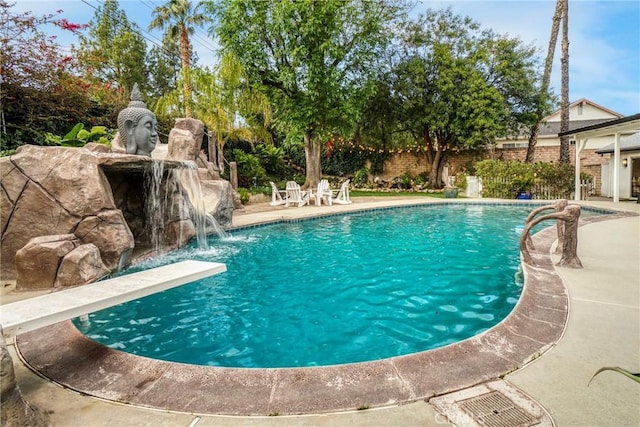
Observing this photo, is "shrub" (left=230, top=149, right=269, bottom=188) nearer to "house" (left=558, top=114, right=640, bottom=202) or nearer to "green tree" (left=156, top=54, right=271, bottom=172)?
"green tree" (left=156, top=54, right=271, bottom=172)

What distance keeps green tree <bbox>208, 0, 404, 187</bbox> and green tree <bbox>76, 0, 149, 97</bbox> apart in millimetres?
13093

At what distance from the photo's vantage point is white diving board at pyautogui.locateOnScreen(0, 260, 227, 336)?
2.18 metres

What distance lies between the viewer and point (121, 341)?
303 cm

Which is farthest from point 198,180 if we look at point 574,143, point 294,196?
point 574,143

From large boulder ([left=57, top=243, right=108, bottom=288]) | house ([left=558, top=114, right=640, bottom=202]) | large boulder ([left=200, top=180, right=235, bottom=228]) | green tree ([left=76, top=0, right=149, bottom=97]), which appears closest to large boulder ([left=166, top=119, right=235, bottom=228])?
large boulder ([left=200, top=180, right=235, bottom=228])

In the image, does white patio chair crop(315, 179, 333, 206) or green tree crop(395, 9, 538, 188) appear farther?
green tree crop(395, 9, 538, 188)

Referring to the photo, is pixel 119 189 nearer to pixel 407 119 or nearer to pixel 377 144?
pixel 407 119

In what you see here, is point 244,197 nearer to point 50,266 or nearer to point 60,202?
point 60,202

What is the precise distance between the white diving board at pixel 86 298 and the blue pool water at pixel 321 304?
A: 499 millimetres

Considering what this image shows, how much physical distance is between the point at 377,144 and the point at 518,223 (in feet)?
46.8

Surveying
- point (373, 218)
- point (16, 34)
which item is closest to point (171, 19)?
point (16, 34)

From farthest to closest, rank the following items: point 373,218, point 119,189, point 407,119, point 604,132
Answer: point 407,119, point 604,132, point 373,218, point 119,189

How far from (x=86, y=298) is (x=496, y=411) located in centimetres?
275

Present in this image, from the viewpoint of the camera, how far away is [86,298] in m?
2.57
